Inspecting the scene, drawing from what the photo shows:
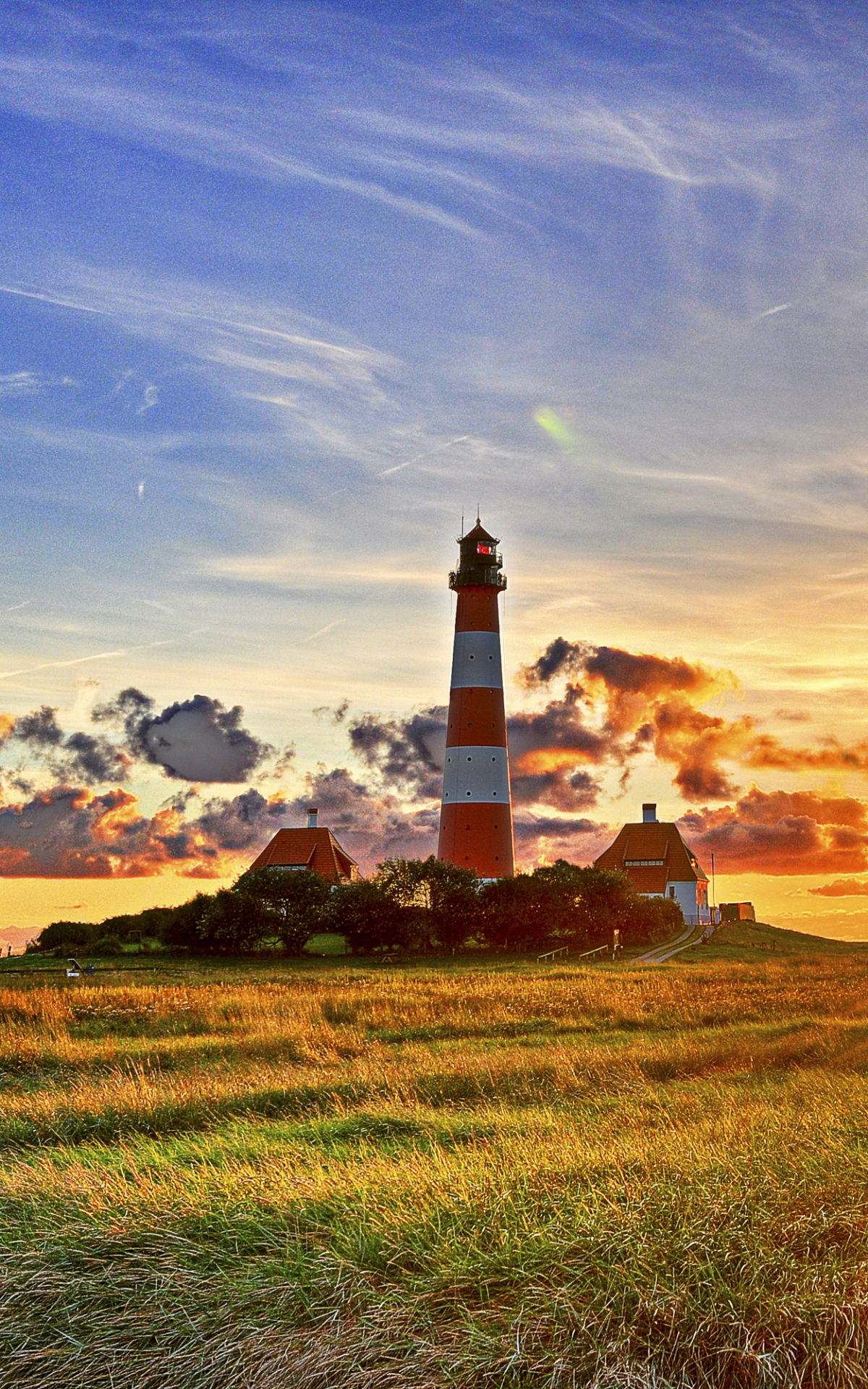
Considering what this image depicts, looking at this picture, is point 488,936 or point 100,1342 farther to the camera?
point 488,936

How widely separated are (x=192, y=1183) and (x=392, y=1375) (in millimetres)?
2932

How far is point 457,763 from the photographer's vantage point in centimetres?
5872

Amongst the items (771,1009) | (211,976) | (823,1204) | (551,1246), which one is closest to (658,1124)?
(823,1204)

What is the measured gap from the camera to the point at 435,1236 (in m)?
7.06

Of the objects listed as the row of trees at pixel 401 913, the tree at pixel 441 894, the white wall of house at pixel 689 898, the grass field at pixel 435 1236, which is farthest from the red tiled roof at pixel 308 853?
the grass field at pixel 435 1236

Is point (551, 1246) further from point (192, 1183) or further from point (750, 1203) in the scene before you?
point (192, 1183)

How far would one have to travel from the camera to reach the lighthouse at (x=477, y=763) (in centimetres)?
5872

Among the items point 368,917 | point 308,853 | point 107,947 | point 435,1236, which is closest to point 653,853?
point 308,853

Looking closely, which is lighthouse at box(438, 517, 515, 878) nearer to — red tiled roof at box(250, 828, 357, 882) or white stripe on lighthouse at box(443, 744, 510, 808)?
white stripe on lighthouse at box(443, 744, 510, 808)

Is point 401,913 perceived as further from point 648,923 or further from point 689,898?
point 689,898

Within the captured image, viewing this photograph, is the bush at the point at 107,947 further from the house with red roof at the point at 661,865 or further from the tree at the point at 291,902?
the house with red roof at the point at 661,865

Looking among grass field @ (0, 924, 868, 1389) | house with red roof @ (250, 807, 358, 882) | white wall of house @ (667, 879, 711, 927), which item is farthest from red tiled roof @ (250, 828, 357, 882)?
grass field @ (0, 924, 868, 1389)

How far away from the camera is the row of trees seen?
190ft

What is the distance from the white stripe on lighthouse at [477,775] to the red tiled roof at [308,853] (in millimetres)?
17316
